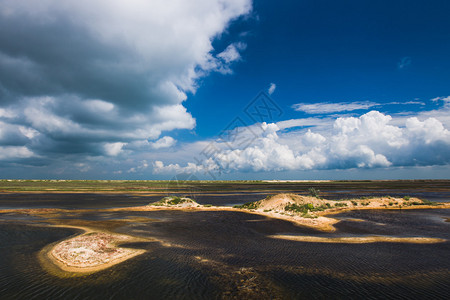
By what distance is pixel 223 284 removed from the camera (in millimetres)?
11711

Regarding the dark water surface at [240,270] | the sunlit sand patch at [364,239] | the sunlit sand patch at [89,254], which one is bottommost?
the sunlit sand patch at [364,239]

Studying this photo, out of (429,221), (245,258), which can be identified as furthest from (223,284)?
(429,221)

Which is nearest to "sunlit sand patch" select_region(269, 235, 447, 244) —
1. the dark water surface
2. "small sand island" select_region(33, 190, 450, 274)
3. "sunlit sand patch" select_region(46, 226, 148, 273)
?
"small sand island" select_region(33, 190, 450, 274)

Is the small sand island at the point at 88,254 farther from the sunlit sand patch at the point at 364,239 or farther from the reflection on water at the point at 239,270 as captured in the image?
the sunlit sand patch at the point at 364,239

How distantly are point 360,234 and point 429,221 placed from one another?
15306 millimetres

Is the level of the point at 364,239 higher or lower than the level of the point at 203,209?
lower

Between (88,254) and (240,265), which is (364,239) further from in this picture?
(88,254)

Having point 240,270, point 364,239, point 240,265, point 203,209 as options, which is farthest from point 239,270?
point 203,209

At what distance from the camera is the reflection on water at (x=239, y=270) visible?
10.9 m

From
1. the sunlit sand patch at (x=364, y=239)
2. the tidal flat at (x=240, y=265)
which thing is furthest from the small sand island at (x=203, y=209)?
the tidal flat at (x=240, y=265)

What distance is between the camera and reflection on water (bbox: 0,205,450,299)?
10.9 metres

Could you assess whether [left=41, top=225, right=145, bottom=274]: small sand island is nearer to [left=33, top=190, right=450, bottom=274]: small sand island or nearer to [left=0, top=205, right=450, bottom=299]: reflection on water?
[left=33, top=190, right=450, bottom=274]: small sand island

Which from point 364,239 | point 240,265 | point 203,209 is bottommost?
point 364,239

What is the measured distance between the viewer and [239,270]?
44.5 ft
